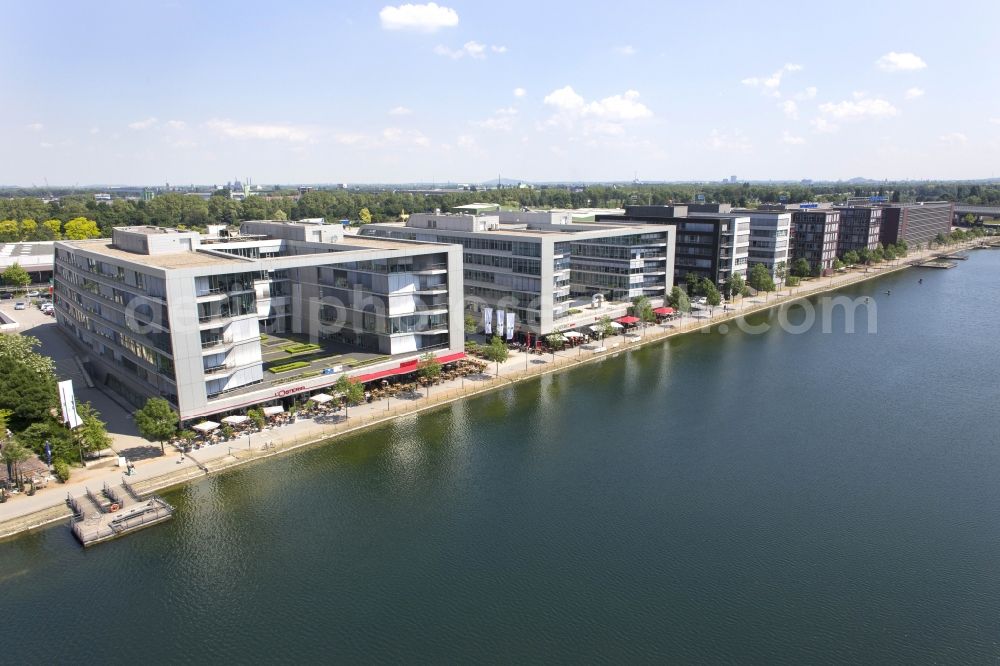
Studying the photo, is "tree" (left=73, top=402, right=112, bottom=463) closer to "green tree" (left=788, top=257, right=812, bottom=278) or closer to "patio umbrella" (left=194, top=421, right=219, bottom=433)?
"patio umbrella" (left=194, top=421, right=219, bottom=433)

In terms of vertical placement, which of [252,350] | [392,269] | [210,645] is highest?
[392,269]

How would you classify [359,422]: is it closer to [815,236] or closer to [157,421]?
[157,421]

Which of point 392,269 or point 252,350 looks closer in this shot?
point 252,350

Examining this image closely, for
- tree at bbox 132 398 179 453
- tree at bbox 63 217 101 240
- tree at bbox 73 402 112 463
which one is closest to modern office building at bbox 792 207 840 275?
tree at bbox 132 398 179 453

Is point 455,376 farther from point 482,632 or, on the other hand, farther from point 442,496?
point 482,632

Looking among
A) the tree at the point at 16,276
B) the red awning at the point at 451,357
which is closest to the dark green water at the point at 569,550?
the red awning at the point at 451,357

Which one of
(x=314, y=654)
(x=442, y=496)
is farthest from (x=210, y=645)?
(x=442, y=496)
